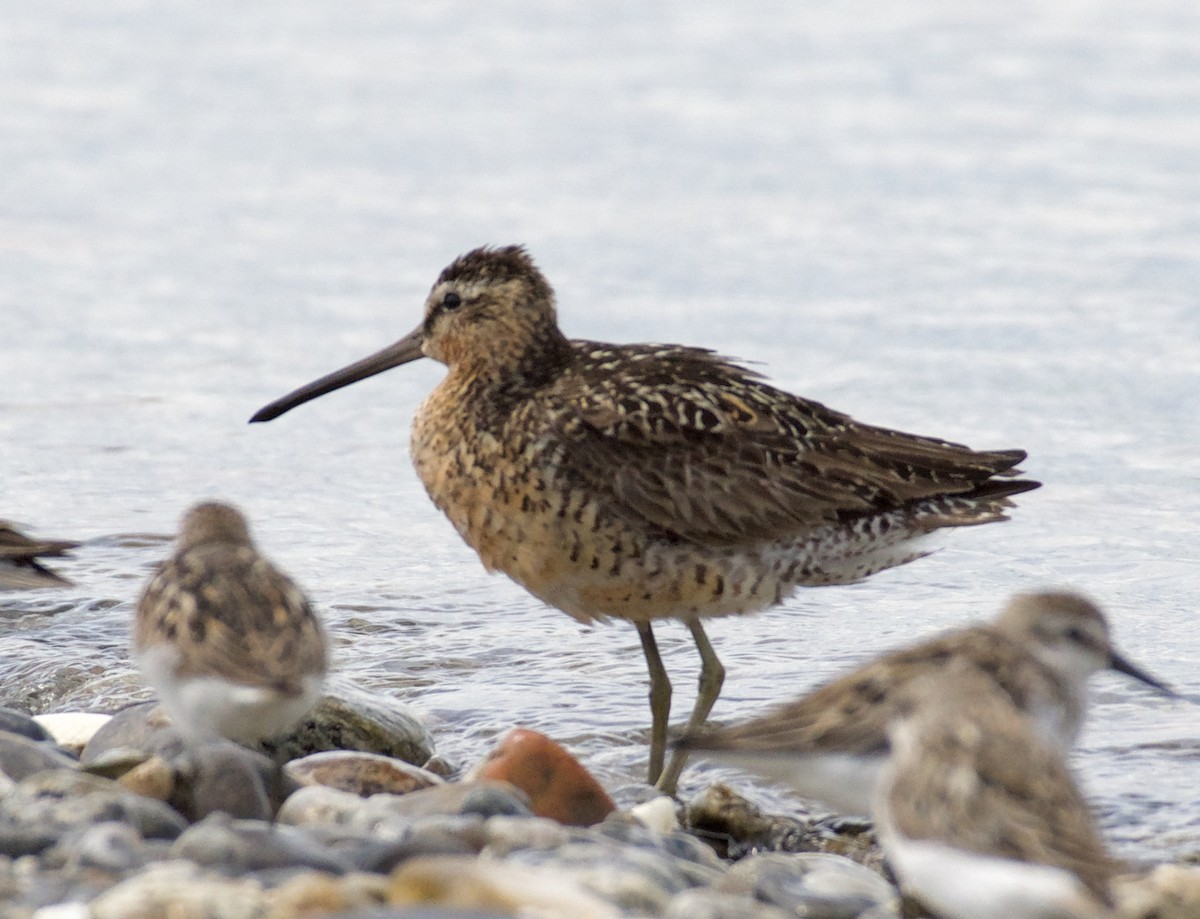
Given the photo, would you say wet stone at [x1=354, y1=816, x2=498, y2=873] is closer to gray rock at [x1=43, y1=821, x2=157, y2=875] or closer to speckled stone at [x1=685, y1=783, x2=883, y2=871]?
gray rock at [x1=43, y1=821, x2=157, y2=875]

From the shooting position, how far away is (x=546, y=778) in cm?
636

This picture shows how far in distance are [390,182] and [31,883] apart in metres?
12.2

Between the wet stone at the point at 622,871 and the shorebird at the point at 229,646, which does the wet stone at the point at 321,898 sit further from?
the shorebird at the point at 229,646

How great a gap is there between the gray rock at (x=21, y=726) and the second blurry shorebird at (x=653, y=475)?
1637mm

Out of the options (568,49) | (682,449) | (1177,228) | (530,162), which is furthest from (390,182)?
(682,449)

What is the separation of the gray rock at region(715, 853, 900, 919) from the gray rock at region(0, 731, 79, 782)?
2073mm

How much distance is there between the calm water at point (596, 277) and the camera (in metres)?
9.07

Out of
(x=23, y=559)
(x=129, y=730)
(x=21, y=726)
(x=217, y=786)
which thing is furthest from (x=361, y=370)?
(x=217, y=786)

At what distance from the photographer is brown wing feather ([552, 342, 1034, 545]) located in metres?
7.32

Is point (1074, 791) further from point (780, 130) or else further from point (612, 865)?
point (780, 130)

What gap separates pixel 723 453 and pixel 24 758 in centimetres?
269

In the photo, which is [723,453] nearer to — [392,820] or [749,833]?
[749,833]

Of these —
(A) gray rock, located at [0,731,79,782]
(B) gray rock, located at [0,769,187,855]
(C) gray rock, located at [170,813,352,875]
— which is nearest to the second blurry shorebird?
(A) gray rock, located at [0,731,79,782]

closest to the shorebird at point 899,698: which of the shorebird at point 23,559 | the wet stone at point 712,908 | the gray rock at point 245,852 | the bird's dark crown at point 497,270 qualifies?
the wet stone at point 712,908
